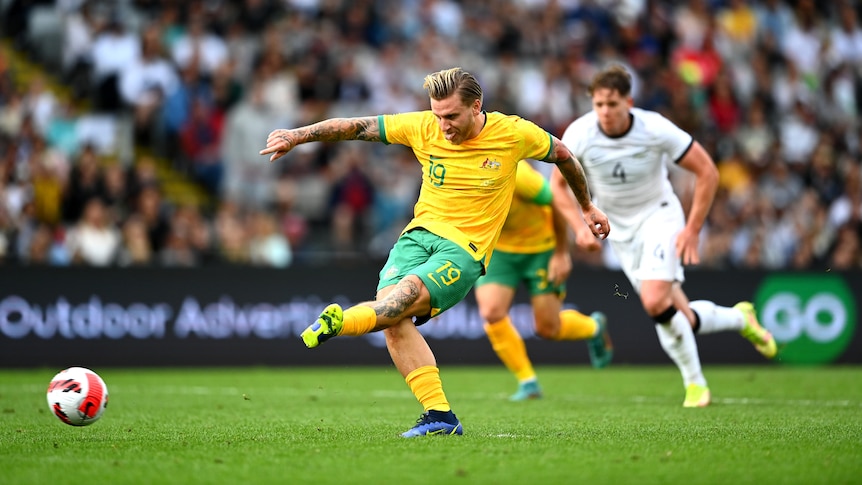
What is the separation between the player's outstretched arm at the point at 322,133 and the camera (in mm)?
7336

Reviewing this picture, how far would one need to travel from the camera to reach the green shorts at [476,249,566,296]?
11.7 m

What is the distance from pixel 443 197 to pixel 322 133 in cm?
92

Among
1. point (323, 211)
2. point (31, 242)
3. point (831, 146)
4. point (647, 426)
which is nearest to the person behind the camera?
point (647, 426)

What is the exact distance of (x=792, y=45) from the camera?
24438 millimetres

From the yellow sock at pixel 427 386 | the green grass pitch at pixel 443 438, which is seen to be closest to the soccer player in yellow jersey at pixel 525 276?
the green grass pitch at pixel 443 438

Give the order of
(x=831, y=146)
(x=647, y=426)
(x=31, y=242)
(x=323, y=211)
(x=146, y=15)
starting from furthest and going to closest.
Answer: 1. (x=831, y=146)
2. (x=146, y=15)
3. (x=323, y=211)
4. (x=31, y=242)
5. (x=647, y=426)

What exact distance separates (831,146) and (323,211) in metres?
9.69

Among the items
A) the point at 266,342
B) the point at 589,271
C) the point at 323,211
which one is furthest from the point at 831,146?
the point at 266,342

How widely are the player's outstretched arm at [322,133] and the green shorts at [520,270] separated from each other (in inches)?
161

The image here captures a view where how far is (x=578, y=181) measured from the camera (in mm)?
8031

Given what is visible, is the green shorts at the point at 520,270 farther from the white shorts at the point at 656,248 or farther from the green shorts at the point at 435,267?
the green shorts at the point at 435,267

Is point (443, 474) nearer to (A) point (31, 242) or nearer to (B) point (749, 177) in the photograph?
(A) point (31, 242)

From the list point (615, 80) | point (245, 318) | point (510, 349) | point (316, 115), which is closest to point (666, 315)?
point (510, 349)

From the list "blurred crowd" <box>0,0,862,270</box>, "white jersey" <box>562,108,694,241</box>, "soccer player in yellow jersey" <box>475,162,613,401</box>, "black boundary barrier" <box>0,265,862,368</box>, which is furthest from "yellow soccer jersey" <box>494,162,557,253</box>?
"blurred crowd" <box>0,0,862,270</box>
